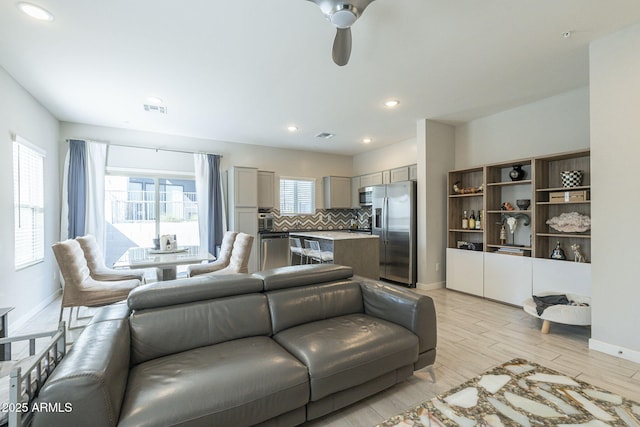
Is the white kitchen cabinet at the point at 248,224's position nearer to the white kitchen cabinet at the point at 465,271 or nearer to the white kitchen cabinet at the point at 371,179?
the white kitchen cabinet at the point at 371,179

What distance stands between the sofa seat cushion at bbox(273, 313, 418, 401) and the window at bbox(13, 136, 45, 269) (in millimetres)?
3541

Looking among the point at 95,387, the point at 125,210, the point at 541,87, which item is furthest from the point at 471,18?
the point at 125,210

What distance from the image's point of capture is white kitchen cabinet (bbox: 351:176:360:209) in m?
6.95

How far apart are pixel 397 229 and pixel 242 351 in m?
3.98

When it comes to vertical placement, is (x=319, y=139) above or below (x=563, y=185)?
above

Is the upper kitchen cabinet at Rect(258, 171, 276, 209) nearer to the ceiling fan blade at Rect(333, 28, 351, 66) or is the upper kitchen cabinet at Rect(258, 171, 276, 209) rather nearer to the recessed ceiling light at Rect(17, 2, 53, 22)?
the recessed ceiling light at Rect(17, 2, 53, 22)

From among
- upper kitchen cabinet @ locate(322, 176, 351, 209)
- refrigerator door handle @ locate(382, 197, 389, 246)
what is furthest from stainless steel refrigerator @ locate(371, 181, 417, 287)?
upper kitchen cabinet @ locate(322, 176, 351, 209)

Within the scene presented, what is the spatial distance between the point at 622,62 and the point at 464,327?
9.56 feet

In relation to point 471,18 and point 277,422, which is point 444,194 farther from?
point 277,422

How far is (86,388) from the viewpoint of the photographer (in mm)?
1138

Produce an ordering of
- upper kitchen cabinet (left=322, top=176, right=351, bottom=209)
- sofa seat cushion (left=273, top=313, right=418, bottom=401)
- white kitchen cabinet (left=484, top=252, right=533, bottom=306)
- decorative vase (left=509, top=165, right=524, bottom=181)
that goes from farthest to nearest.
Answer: upper kitchen cabinet (left=322, top=176, right=351, bottom=209) < decorative vase (left=509, top=165, right=524, bottom=181) < white kitchen cabinet (left=484, top=252, right=533, bottom=306) < sofa seat cushion (left=273, top=313, right=418, bottom=401)

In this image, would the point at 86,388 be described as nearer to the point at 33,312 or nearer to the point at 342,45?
the point at 342,45

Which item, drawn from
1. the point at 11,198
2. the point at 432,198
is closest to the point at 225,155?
the point at 11,198

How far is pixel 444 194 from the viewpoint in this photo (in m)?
5.02
